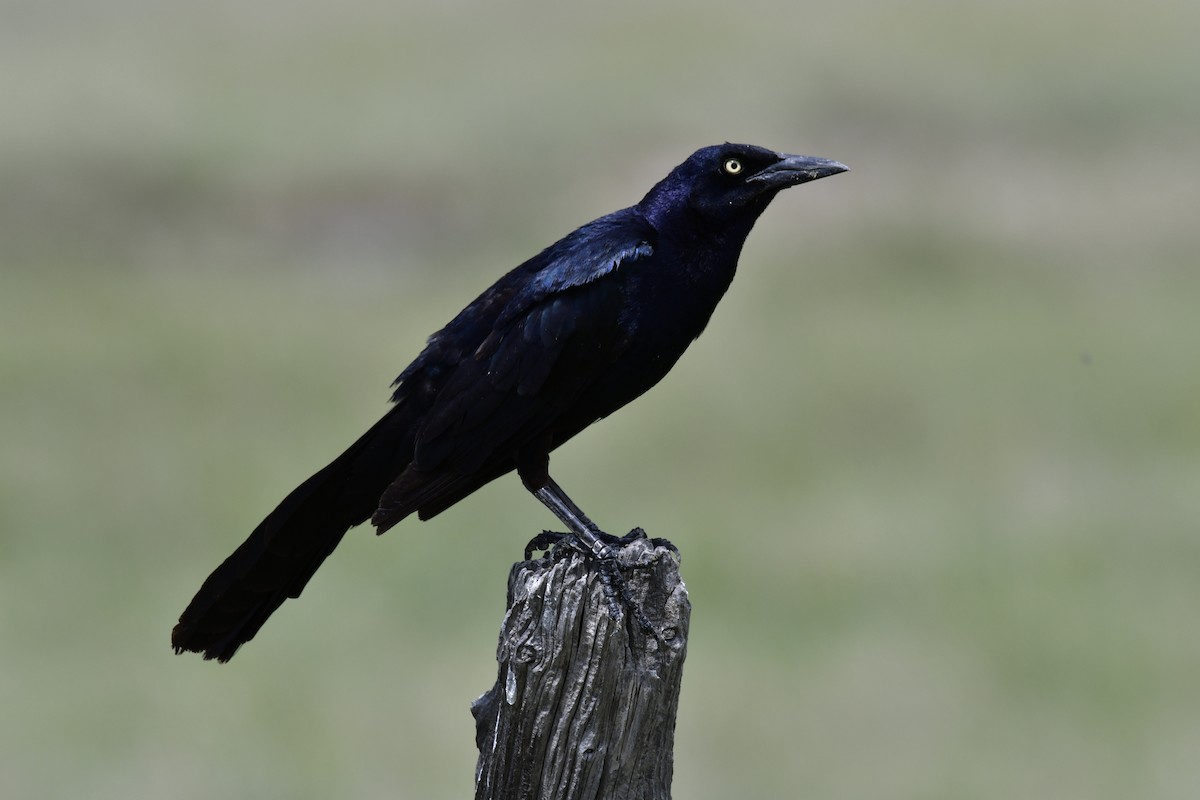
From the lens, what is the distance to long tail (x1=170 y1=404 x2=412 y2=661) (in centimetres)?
536

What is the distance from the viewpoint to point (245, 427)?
47.3ft

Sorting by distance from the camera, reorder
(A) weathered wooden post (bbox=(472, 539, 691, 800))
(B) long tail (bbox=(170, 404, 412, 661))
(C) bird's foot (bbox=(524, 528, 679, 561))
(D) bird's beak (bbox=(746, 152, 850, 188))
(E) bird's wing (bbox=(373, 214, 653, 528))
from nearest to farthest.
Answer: (A) weathered wooden post (bbox=(472, 539, 691, 800)), (C) bird's foot (bbox=(524, 528, 679, 561)), (B) long tail (bbox=(170, 404, 412, 661)), (E) bird's wing (bbox=(373, 214, 653, 528)), (D) bird's beak (bbox=(746, 152, 850, 188))

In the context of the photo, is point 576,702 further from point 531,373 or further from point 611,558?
point 531,373

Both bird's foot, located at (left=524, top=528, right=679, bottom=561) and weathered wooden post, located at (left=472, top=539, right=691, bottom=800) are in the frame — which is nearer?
weathered wooden post, located at (left=472, top=539, right=691, bottom=800)

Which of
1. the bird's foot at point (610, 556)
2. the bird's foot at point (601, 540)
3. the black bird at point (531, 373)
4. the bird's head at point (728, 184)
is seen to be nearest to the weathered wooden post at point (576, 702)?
the bird's foot at point (610, 556)

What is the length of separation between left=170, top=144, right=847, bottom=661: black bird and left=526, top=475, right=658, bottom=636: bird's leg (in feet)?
0.04

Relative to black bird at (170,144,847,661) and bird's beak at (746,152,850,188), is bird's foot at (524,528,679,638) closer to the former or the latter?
black bird at (170,144,847,661)

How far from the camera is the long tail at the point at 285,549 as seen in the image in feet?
17.6

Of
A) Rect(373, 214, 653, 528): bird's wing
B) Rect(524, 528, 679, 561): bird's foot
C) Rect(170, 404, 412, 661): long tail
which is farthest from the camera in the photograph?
Rect(373, 214, 653, 528): bird's wing

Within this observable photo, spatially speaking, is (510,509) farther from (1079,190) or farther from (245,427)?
(1079,190)

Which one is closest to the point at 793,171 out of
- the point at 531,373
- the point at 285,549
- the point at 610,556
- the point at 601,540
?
the point at 531,373

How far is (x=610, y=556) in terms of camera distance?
16.4 ft

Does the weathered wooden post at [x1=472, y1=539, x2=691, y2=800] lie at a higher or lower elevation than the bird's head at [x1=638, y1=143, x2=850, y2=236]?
lower

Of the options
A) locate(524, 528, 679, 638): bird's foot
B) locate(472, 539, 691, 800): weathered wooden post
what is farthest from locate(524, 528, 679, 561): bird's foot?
locate(472, 539, 691, 800): weathered wooden post
